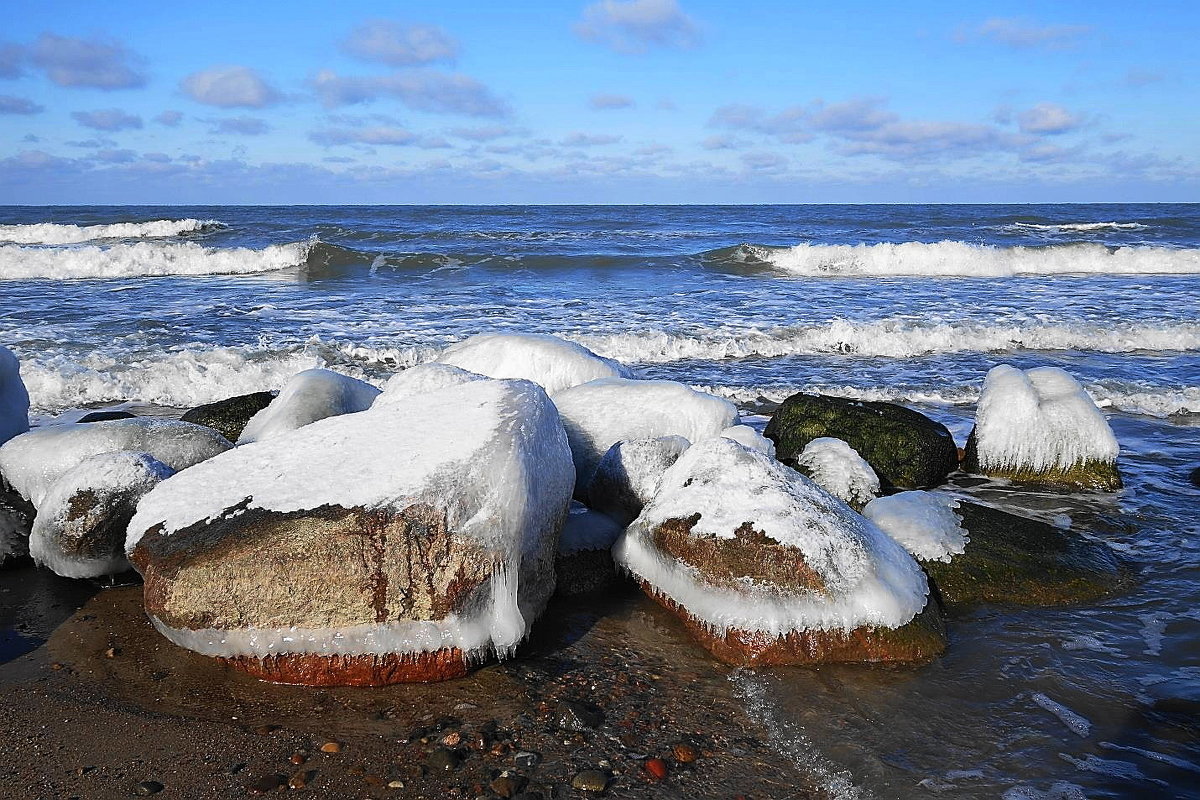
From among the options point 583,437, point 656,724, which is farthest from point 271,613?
point 583,437

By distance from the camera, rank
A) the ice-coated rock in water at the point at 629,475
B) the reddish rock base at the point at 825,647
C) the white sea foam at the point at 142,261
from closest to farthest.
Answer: the reddish rock base at the point at 825,647 → the ice-coated rock in water at the point at 629,475 → the white sea foam at the point at 142,261

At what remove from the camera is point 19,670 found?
10.2 ft

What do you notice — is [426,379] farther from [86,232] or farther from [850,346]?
[86,232]

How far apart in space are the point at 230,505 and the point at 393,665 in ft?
2.74

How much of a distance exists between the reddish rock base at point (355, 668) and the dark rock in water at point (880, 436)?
2933 mm

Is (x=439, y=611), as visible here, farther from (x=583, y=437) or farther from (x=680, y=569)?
(x=583, y=437)

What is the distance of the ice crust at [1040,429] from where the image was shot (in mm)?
5281

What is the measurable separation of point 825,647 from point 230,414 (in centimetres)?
410

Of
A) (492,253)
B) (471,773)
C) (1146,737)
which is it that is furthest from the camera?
(492,253)

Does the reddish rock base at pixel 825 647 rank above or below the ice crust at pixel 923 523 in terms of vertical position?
below

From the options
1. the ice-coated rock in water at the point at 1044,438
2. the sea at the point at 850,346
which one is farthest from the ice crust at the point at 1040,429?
the sea at the point at 850,346

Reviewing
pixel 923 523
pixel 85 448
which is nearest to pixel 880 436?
pixel 923 523

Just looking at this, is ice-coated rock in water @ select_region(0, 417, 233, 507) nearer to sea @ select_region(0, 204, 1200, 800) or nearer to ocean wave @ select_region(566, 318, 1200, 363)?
sea @ select_region(0, 204, 1200, 800)

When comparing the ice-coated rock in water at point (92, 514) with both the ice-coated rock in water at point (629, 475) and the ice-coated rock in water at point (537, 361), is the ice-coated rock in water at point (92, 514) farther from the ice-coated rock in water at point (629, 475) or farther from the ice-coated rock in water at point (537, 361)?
the ice-coated rock in water at point (537, 361)
